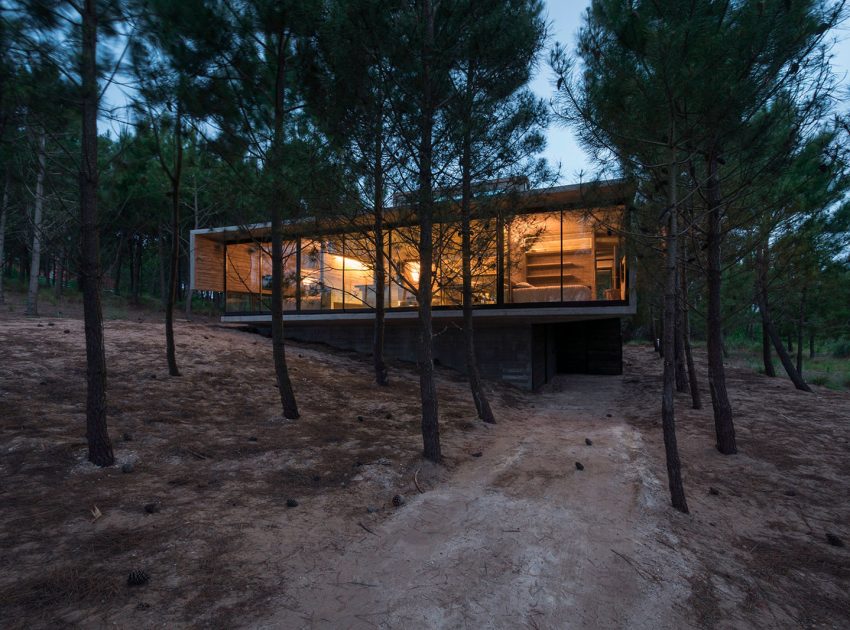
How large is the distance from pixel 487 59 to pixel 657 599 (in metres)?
7.54

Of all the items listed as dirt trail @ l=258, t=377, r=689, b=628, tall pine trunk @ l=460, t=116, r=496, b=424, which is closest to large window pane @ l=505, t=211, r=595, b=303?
tall pine trunk @ l=460, t=116, r=496, b=424

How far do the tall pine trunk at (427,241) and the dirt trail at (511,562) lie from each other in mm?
751

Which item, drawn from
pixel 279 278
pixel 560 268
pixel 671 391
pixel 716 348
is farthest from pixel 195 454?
pixel 560 268

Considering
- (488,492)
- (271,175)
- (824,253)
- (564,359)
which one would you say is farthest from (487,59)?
(564,359)

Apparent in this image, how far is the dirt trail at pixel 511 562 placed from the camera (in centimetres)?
294

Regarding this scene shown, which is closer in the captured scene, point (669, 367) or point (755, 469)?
point (669, 367)

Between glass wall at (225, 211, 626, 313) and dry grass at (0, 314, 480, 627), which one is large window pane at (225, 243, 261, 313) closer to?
glass wall at (225, 211, 626, 313)

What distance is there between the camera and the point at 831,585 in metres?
3.55

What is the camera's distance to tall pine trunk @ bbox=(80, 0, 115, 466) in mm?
4902

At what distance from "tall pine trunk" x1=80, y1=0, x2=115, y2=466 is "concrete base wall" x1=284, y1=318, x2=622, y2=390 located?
26.0 ft

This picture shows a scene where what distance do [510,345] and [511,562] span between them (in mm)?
10500

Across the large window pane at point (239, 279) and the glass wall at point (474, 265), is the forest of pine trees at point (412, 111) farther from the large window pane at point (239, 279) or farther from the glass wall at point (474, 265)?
the large window pane at point (239, 279)

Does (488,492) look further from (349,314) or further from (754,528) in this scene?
(349,314)

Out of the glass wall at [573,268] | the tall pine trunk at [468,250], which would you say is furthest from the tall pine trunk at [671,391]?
the glass wall at [573,268]
